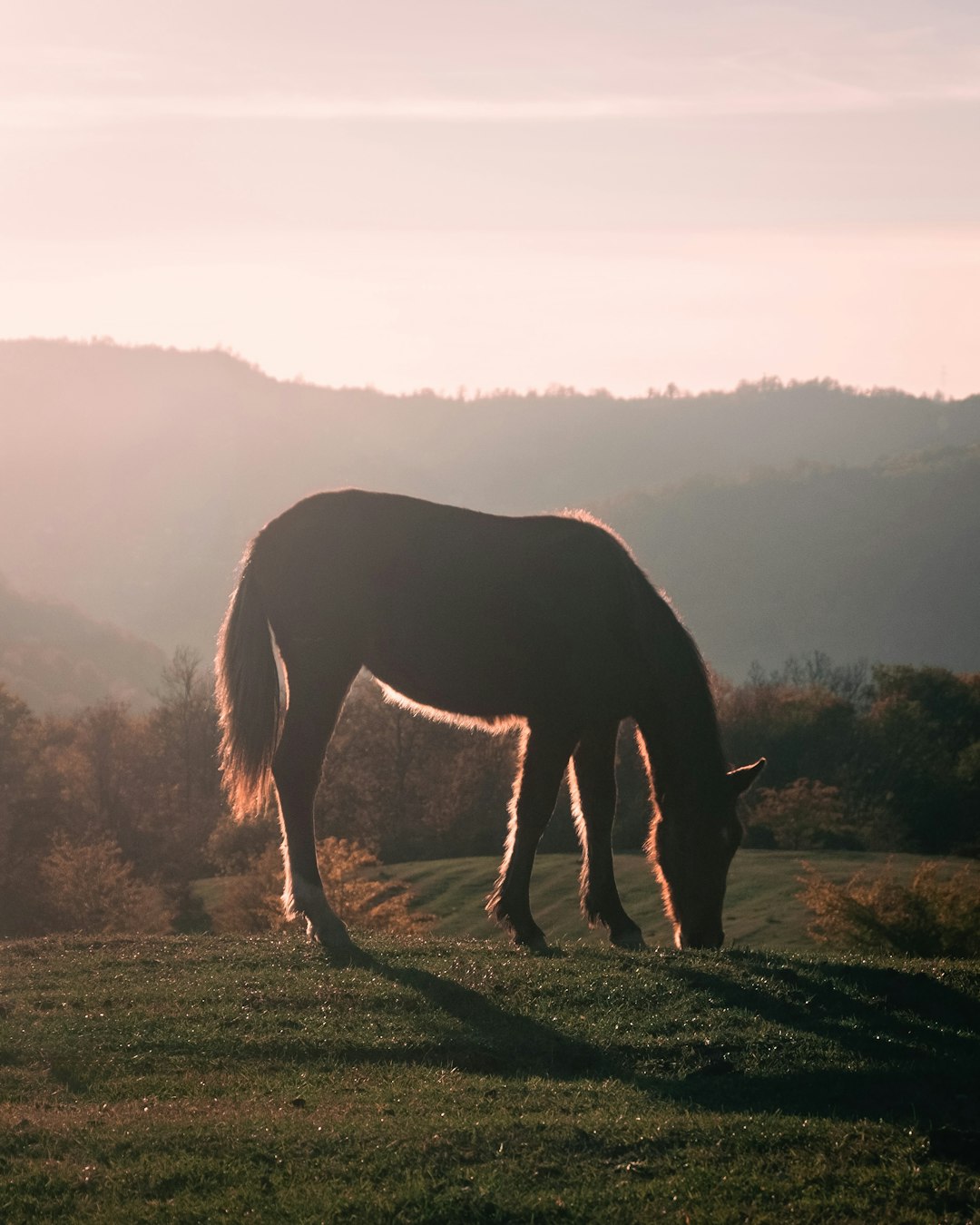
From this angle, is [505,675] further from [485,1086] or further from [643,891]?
[643,891]

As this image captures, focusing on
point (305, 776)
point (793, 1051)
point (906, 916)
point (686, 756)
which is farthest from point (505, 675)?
point (906, 916)

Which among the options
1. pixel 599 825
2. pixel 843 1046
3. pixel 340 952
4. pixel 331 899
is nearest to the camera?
pixel 843 1046

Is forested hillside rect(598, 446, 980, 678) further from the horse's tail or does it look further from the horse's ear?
the horse's tail

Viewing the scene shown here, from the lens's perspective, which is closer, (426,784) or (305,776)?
(305,776)

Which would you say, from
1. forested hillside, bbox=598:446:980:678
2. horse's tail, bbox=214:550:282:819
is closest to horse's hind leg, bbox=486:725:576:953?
horse's tail, bbox=214:550:282:819

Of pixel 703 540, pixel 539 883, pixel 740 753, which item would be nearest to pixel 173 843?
pixel 539 883

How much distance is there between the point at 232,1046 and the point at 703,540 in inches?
7444

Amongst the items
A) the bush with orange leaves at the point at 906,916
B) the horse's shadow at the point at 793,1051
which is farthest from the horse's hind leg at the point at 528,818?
the bush with orange leaves at the point at 906,916

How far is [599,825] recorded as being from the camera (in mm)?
11367

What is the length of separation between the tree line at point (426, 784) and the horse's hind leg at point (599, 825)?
34819mm

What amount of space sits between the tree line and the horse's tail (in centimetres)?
3540

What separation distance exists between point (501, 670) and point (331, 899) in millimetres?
28907

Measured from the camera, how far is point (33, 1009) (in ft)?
29.5

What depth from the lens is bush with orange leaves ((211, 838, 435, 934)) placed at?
38906 mm
